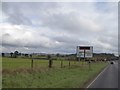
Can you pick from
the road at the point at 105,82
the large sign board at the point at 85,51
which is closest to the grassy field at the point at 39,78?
the road at the point at 105,82

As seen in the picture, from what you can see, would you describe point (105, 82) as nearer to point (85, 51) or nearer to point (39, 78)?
point (39, 78)

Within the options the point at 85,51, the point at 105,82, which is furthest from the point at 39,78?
the point at 85,51

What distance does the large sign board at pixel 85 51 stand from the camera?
70.5 meters

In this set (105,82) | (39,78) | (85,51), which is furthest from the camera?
(85,51)

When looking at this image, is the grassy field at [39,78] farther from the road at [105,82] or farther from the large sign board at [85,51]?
the large sign board at [85,51]

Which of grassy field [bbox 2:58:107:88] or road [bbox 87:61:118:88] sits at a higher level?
grassy field [bbox 2:58:107:88]

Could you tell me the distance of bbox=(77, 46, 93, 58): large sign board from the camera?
70500 millimetres

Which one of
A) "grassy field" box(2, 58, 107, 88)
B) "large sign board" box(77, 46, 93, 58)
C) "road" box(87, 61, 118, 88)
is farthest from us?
"large sign board" box(77, 46, 93, 58)

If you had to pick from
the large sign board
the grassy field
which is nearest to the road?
the grassy field

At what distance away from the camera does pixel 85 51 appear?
7062cm

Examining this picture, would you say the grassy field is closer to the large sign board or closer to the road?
the road

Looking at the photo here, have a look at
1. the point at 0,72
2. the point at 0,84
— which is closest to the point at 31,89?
the point at 0,84

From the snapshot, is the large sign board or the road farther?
the large sign board

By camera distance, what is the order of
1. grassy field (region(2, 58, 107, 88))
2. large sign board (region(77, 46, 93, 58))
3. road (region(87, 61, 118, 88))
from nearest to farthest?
1. grassy field (region(2, 58, 107, 88))
2. road (region(87, 61, 118, 88))
3. large sign board (region(77, 46, 93, 58))
